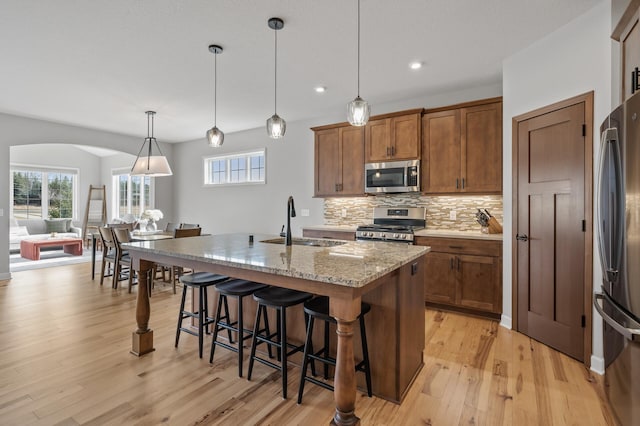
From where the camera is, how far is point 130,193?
352 inches

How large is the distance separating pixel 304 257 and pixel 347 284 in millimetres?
642

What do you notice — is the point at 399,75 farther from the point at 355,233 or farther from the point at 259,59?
the point at 355,233

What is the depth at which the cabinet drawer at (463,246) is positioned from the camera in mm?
3426

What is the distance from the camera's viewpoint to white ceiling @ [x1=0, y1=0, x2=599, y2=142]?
2453 millimetres

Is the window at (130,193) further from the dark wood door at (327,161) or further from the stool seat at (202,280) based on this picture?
the stool seat at (202,280)

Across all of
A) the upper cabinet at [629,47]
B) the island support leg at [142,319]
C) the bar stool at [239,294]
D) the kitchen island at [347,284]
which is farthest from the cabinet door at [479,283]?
the island support leg at [142,319]

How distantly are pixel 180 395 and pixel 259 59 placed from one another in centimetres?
296

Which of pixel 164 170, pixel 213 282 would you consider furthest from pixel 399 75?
pixel 164 170

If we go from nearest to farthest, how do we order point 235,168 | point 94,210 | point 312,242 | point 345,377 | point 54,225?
point 345,377 → point 312,242 → point 235,168 → point 54,225 → point 94,210

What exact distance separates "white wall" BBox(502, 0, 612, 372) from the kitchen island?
140cm

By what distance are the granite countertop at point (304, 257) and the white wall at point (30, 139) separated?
4.27 meters

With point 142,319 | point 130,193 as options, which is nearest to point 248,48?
point 142,319

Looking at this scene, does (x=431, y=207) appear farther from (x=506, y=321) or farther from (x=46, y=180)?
(x=46, y=180)

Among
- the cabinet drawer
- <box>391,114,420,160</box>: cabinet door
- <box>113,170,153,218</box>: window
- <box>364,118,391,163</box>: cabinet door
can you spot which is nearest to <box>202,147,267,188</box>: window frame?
<box>113,170,153,218</box>: window
